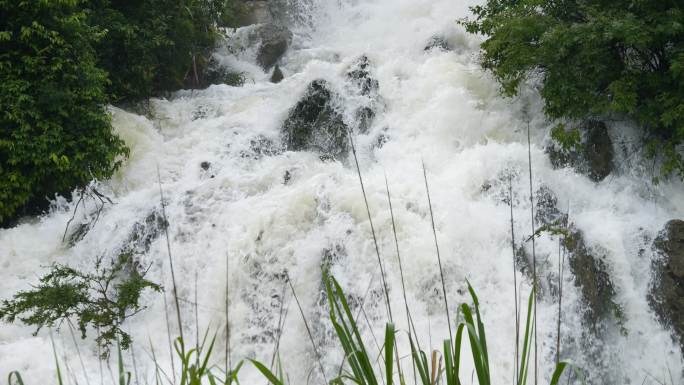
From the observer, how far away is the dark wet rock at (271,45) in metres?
13.1

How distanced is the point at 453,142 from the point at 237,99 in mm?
4731

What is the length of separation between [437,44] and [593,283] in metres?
6.39

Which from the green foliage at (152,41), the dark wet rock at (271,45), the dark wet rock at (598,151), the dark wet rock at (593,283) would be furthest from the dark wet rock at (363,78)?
the dark wet rock at (593,283)

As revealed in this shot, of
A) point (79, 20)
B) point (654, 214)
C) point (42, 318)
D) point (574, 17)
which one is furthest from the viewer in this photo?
point (79, 20)

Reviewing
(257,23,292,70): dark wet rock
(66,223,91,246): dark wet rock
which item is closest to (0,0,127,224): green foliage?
(66,223,91,246): dark wet rock

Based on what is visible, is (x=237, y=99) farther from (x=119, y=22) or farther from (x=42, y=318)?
(x=42, y=318)

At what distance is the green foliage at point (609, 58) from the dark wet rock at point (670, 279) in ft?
3.24

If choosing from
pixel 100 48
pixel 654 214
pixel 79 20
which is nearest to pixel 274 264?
pixel 654 214

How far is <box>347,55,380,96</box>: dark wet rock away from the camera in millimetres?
9368

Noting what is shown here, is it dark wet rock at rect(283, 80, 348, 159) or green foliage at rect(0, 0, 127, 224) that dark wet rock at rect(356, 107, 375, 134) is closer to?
dark wet rock at rect(283, 80, 348, 159)

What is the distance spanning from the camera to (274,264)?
642 centimetres

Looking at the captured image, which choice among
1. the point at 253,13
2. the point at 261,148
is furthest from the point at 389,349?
the point at 253,13

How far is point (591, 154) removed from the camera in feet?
23.2

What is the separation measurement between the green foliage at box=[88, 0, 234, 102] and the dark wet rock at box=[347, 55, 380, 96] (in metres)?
3.78
